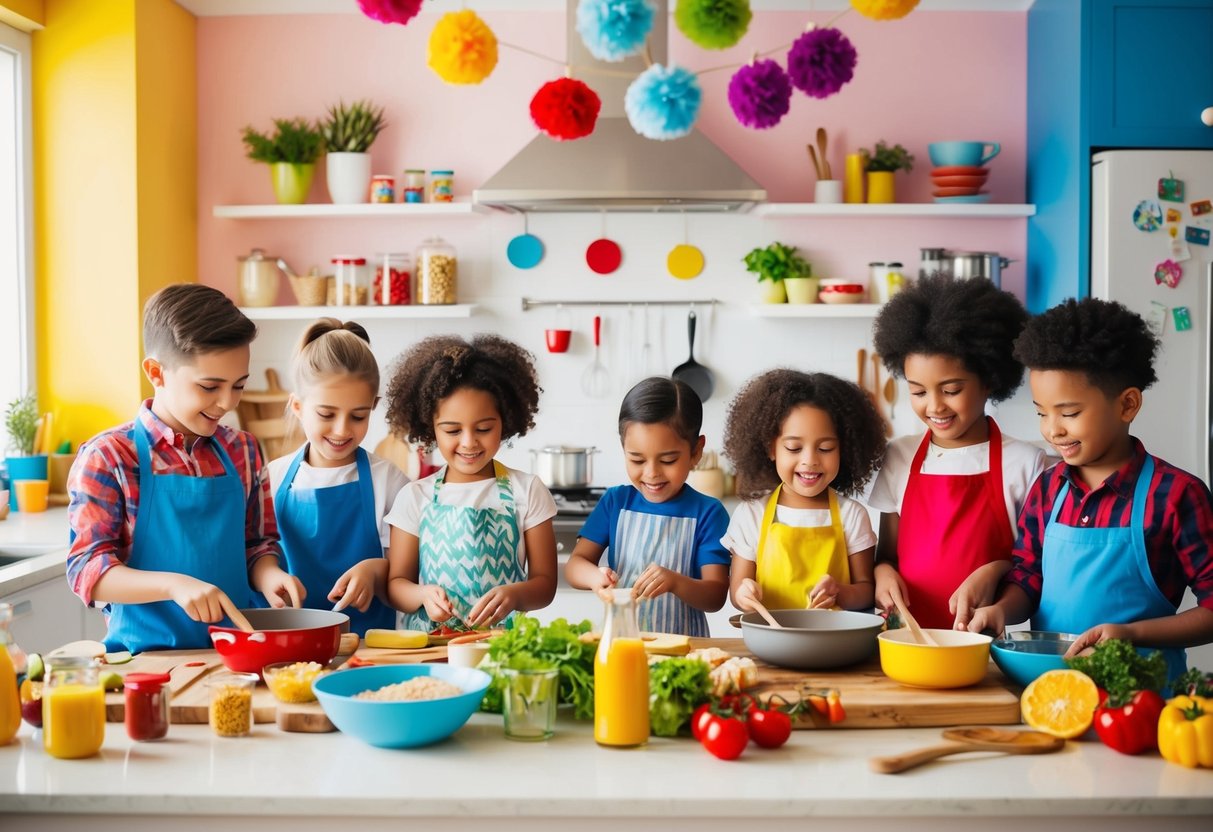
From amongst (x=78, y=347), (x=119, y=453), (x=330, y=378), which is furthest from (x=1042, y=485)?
(x=78, y=347)

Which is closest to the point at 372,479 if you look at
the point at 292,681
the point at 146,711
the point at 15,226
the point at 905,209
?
the point at 292,681

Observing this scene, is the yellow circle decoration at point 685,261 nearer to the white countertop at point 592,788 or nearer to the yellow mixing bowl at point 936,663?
the yellow mixing bowl at point 936,663

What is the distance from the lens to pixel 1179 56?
157 inches

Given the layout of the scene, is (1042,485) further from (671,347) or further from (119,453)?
(671,347)

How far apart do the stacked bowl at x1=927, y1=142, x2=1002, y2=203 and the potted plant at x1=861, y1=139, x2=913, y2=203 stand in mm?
115

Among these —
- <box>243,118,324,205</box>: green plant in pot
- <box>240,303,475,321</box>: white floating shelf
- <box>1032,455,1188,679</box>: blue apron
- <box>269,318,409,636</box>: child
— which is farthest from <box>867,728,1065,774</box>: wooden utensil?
<box>243,118,324,205</box>: green plant in pot

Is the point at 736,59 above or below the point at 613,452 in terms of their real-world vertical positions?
above

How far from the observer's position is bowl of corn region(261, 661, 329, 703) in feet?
5.71

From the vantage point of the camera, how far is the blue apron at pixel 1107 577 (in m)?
2.05

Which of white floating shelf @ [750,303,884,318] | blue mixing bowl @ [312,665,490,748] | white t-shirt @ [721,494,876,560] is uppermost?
white floating shelf @ [750,303,884,318]

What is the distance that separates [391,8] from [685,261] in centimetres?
294

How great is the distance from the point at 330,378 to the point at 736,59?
8.83ft

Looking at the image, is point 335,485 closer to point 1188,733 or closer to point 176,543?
point 176,543

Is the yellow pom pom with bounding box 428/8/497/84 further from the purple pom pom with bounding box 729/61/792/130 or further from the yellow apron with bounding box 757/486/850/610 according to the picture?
the yellow apron with bounding box 757/486/850/610
